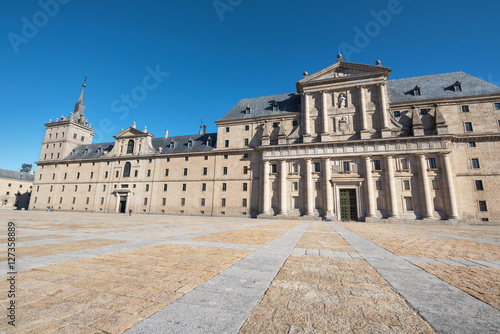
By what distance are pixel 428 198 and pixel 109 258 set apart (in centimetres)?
3315

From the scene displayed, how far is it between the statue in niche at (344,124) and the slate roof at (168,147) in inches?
869

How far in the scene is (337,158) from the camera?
98.7 ft

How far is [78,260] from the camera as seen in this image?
16.0ft

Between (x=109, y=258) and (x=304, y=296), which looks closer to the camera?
(x=304, y=296)

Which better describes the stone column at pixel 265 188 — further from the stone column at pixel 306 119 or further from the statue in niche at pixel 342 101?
the statue in niche at pixel 342 101

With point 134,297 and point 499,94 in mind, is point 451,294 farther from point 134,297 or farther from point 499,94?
point 499,94

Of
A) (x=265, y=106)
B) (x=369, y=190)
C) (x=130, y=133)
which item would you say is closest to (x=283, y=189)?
(x=369, y=190)

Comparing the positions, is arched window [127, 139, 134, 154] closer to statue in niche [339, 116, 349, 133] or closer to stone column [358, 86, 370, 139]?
statue in niche [339, 116, 349, 133]

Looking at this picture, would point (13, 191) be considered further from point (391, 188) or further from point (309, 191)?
point (391, 188)

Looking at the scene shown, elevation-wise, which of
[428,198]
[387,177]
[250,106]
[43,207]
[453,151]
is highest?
[250,106]

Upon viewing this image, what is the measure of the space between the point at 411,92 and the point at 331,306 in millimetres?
40950

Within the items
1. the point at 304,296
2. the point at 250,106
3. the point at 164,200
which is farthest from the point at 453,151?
the point at 164,200

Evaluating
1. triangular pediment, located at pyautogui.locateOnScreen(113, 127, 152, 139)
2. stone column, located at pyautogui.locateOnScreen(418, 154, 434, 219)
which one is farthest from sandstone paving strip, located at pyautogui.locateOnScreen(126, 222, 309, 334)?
triangular pediment, located at pyautogui.locateOnScreen(113, 127, 152, 139)

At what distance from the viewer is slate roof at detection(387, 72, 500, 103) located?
3030 centimetres
